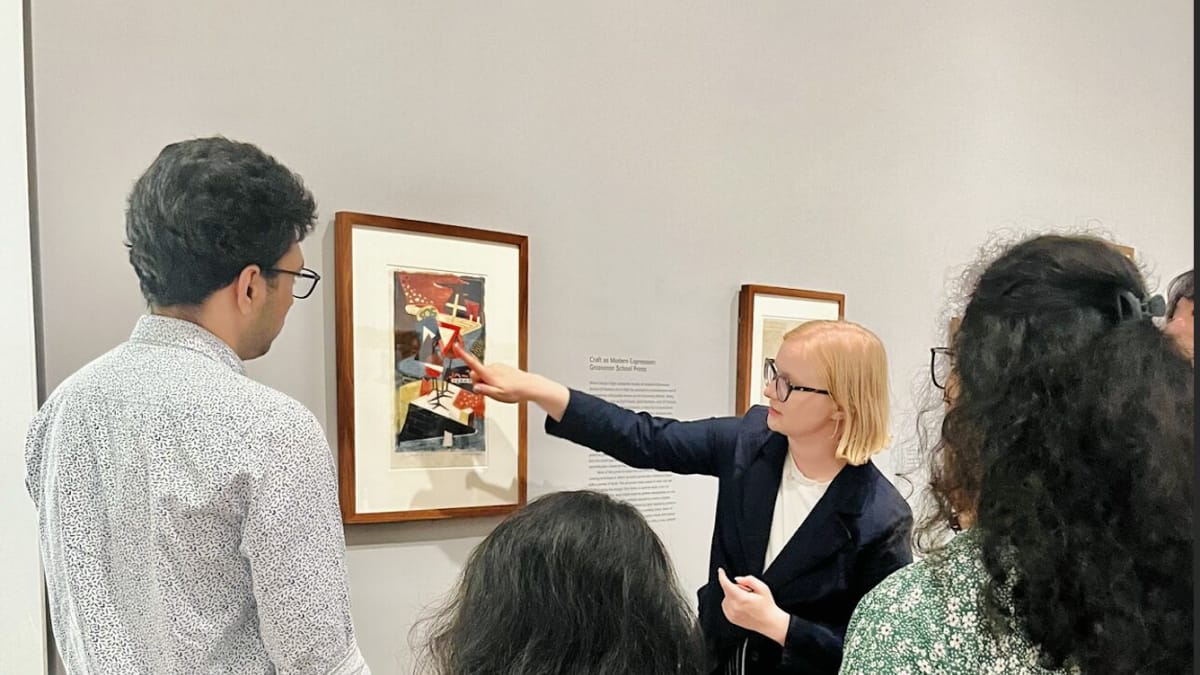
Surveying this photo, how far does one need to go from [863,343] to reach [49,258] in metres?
1.69

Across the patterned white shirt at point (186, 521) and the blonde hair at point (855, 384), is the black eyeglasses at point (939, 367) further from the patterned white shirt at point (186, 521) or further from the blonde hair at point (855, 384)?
the patterned white shirt at point (186, 521)

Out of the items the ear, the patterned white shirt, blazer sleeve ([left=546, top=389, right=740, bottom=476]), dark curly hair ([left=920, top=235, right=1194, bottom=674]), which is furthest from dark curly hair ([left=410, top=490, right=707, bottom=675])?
blazer sleeve ([left=546, top=389, right=740, bottom=476])

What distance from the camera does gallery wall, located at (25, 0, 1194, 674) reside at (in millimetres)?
1949

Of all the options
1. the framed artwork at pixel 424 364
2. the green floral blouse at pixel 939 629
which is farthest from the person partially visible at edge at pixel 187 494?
the green floral blouse at pixel 939 629

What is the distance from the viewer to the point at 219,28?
205 cm

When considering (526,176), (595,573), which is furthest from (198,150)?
(526,176)

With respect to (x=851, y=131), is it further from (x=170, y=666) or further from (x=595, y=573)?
(x=170, y=666)

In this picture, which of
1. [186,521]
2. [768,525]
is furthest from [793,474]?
[186,521]

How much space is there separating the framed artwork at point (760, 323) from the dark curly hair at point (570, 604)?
60.8 inches

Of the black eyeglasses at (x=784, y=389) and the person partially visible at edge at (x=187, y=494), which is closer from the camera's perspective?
the person partially visible at edge at (x=187, y=494)

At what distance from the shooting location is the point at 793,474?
2.40 m

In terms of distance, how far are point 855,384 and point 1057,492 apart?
118cm

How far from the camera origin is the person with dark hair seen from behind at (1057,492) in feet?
3.59

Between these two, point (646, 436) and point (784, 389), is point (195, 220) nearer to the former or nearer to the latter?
point (646, 436)
